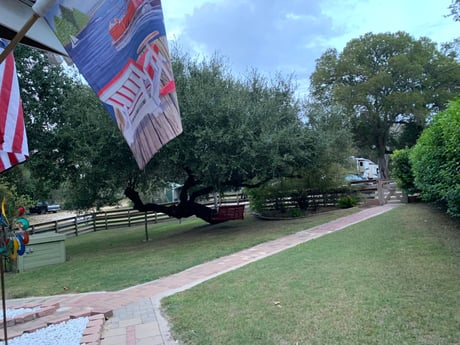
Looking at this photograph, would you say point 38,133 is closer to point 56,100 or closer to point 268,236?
point 56,100

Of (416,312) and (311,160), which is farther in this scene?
(311,160)

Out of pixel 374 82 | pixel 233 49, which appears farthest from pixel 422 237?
pixel 374 82

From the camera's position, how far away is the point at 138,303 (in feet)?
16.1

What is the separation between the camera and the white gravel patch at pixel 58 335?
3828 mm

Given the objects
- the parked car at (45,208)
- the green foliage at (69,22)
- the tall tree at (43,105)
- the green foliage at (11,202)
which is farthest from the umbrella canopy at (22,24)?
the parked car at (45,208)

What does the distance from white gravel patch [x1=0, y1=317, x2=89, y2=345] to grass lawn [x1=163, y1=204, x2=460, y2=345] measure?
3.26 ft

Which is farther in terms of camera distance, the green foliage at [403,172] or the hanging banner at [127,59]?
the green foliage at [403,172]

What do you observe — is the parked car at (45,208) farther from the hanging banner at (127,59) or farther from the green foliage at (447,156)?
the hanging banner at (127,59)

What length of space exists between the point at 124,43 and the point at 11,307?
4.87 meters

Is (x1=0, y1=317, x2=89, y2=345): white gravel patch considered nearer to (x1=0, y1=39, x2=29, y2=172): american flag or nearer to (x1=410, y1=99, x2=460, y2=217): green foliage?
(x1=0, y1=39, x2=29, y2=172): american flag

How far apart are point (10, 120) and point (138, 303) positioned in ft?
9.32

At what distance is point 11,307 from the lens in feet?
17.6

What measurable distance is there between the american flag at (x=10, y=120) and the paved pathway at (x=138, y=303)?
2.00 m

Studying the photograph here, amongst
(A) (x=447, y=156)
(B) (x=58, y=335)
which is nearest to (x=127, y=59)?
(B) (x=58, y=335)
